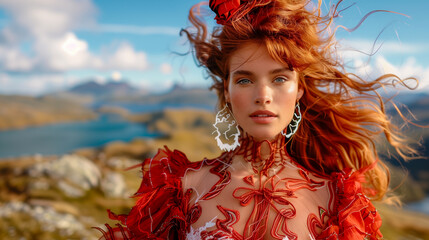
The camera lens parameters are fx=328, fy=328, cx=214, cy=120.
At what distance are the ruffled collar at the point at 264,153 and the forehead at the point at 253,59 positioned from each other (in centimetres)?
45

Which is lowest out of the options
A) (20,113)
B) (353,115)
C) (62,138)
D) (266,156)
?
(266,156)

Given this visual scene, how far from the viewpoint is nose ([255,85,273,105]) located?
1762 mm

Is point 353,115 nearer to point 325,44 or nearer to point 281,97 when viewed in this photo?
point 325,44

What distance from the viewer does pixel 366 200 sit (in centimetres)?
194

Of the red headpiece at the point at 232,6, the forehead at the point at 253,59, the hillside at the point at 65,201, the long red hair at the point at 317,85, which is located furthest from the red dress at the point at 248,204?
the hillside at the point at 65,201

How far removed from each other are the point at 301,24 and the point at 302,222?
3.72 ft

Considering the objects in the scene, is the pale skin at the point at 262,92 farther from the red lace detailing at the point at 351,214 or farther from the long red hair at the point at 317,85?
the red lace detailing at the point at 351,214

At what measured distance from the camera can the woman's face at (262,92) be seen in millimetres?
1792

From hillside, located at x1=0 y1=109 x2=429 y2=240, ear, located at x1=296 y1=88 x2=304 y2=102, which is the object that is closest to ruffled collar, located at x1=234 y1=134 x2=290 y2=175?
ear, located at x1=296 y1=88 x2=304 y2=102

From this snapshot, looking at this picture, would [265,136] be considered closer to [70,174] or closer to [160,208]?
[160,208]

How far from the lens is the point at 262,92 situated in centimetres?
176

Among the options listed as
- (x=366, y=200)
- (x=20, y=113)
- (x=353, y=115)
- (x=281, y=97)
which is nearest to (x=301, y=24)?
(x=281, y=97)

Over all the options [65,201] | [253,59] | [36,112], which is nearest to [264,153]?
[253,59]

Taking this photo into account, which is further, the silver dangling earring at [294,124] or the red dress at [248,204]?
the silver dangling earring at [294,124]
